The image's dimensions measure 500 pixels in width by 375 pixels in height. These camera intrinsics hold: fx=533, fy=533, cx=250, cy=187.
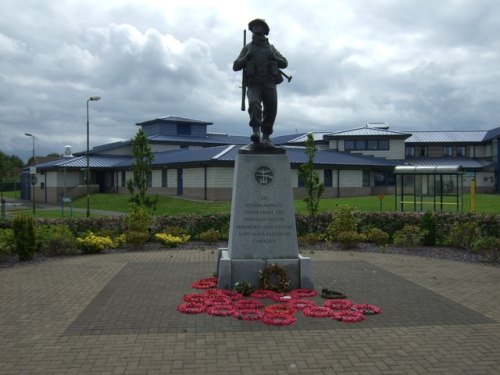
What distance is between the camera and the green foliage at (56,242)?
46.5 feet

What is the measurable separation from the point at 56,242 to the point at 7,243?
1.28 metres

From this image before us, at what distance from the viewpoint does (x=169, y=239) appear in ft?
51.9

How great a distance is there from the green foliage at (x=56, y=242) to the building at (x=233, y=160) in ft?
78.4

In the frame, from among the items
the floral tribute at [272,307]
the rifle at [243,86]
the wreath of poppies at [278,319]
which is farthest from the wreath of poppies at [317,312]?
the rifle at [243,86]

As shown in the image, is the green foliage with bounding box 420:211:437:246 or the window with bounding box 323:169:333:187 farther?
the window with bounding box 323:169:333:187

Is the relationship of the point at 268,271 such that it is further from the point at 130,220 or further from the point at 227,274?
the point at 130,220

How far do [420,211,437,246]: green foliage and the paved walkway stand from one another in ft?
17.0

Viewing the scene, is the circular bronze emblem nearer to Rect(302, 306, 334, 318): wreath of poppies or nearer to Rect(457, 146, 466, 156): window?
Rect(302, 306, 334, 318): wreath of poppies

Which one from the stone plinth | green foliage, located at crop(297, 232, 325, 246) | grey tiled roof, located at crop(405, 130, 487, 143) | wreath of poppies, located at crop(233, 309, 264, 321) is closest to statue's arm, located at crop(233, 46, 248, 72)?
the stone plinth

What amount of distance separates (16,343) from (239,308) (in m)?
3.09

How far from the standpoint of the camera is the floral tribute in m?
7.49

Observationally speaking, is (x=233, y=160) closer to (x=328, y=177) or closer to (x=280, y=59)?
(x=328, y=177)

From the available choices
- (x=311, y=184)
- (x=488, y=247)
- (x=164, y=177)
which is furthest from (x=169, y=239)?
(x=164, y=177)

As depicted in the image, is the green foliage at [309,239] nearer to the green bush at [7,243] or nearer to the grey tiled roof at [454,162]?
the green bush at [7,243]
